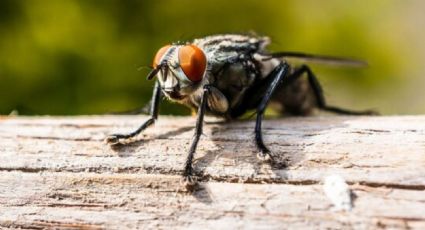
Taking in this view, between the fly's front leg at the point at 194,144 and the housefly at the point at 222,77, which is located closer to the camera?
the fly's front leg at the point at 194,144

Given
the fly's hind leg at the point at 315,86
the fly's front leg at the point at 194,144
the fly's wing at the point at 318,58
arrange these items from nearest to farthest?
1. the fly's front leg at the point at 194,144
2. the fly's wing at the point at 318,58
3. the fly's hind leg at the point at 315,86

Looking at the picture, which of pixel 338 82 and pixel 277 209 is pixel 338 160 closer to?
pixel 277 209

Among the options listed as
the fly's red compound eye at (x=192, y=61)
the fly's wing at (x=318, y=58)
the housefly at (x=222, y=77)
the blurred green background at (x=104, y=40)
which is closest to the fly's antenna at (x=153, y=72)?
the housefly at (x=222, y=77)

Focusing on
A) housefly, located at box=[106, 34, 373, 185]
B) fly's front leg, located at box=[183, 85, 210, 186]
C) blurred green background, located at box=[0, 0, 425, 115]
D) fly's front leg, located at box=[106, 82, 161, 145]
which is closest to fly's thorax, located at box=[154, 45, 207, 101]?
housefly, located at box=[106, 34, 373, 185]

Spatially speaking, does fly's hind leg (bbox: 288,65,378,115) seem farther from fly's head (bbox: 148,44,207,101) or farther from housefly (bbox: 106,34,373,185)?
fly's head (bbox: 148,44,207,101)

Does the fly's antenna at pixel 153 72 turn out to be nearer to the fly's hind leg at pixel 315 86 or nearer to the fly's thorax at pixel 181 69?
the fly's thorax at pixel 181 69

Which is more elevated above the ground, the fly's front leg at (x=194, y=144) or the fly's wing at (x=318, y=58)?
the fly's wing at (x=318, y=58)
